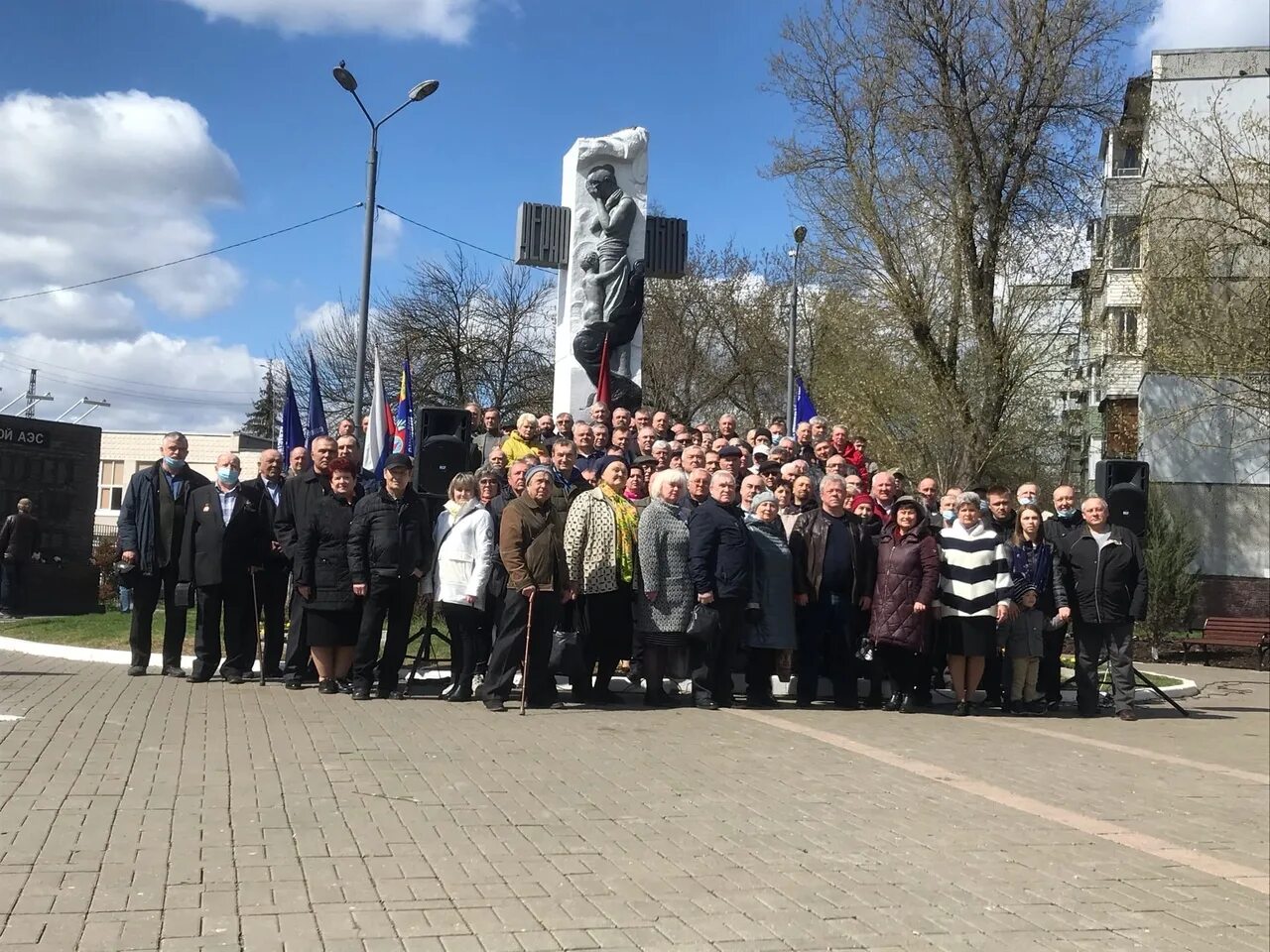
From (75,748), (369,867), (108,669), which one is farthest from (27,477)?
(369,867)

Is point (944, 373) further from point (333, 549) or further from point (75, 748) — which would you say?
point (75, 748)

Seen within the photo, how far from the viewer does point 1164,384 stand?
984 inches

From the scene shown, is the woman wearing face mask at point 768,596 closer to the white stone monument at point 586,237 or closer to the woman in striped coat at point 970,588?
the woman in striped coat at point 970,588

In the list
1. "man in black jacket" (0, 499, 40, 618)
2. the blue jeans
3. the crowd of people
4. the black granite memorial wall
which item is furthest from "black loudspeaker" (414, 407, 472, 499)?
the black granite memorial wall

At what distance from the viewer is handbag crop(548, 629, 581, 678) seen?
9.93 metres

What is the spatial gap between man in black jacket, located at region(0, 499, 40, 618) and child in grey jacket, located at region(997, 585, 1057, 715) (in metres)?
13.7

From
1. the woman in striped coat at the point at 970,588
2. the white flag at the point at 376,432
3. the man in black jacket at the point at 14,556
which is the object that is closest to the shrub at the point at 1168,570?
the woman in striped coat at the point at 970,588

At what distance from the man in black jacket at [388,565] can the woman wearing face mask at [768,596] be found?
2.67 meters

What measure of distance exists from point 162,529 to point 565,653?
11.9ft

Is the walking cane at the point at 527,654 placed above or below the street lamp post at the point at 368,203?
below

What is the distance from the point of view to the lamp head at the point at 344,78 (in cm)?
1864

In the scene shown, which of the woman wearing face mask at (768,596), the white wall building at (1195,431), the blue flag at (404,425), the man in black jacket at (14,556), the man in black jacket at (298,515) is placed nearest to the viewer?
the man in black jacket at (298,515)

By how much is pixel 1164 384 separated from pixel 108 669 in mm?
20487

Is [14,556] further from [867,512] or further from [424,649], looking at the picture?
[867,512]
